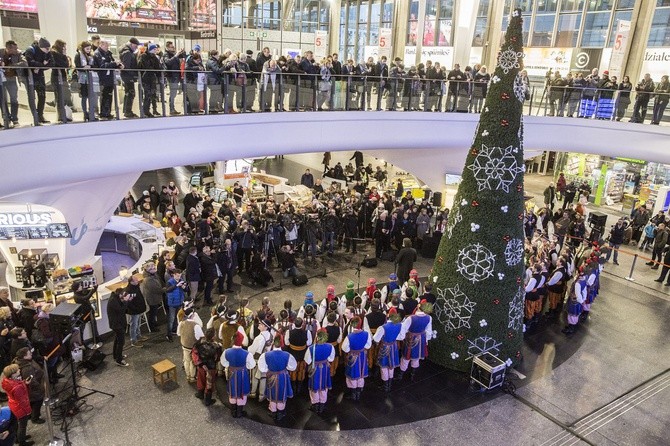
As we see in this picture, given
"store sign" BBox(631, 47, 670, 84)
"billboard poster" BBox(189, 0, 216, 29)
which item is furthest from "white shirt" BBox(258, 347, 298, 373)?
"store sign" BBox(631, 47, 670, 84)

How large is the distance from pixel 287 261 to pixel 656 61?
52.5 feet

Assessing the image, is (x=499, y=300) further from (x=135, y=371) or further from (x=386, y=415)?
(x=135, y=371)

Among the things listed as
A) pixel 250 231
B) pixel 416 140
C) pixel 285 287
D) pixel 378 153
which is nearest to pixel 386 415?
pixel 285 287

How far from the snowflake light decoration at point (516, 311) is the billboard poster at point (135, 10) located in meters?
14.1

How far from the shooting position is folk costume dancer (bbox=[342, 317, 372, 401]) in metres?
8.18

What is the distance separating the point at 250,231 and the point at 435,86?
686 centimetres

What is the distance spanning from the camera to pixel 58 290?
1004 centimetres

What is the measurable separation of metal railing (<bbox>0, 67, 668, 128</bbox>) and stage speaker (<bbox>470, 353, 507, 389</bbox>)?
14.9 feet

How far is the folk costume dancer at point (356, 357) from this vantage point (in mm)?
8180

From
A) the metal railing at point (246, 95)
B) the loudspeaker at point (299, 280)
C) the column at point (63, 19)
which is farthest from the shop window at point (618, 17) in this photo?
the column at point (63, 19)

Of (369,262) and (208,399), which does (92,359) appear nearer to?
(208,399)

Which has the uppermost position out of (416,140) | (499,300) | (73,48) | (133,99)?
(73,48)

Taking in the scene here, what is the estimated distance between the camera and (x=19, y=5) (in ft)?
48.8

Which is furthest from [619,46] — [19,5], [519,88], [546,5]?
[19,5]
